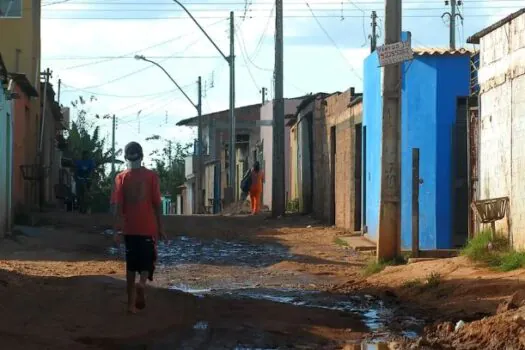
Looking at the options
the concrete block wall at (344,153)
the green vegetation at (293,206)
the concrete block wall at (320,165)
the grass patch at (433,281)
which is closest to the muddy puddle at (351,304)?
the grass patch at (433,281)

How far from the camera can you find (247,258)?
16859mm

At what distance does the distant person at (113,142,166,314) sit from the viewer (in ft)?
30.5

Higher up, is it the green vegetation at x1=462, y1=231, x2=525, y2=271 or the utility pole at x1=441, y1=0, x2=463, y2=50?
the utility pole at x1=441, y1=0, x2=463, y2=50

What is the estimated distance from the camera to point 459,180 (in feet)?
55.0

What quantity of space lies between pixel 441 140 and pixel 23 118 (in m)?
12.4

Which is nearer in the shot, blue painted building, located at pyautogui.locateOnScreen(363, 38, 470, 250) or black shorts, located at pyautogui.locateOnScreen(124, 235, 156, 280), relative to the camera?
black shorts, located at pyautogui.locateOnScreen(124, 235, 156, 280)

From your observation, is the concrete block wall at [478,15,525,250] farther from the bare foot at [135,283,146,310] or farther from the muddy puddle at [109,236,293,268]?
the bare foot at [135,283,146,310]

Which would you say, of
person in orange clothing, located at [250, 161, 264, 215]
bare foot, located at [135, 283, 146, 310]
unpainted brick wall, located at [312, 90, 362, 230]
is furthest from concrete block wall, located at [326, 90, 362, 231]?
bare foot, located at [135, 283, 146, 310]

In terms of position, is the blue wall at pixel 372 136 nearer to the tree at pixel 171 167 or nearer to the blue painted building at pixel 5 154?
the blue painted building at pixel 5 154

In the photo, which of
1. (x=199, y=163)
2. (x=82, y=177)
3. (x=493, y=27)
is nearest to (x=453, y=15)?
(x=199, y=163)

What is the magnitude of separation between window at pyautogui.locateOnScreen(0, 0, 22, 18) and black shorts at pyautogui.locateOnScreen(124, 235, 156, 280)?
71.5 ft

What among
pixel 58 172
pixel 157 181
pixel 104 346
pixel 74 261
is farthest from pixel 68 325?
pixel 58 172

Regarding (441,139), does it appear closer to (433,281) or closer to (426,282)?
(426,282)

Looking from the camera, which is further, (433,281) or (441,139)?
(441,139)
